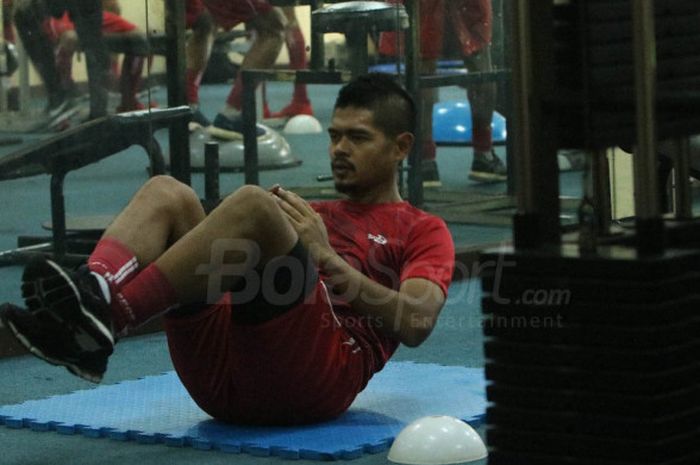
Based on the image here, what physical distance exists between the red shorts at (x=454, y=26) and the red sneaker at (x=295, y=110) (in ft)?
3.02

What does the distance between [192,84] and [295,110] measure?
1.66m

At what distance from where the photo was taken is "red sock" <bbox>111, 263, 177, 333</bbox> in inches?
111

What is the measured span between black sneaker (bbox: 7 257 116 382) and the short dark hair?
0.83 m

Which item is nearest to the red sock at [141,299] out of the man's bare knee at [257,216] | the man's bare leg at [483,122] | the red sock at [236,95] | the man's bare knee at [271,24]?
the man's bare knee at [257,216]

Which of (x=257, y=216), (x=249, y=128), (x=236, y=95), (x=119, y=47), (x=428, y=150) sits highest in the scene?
(x=119, y=47)

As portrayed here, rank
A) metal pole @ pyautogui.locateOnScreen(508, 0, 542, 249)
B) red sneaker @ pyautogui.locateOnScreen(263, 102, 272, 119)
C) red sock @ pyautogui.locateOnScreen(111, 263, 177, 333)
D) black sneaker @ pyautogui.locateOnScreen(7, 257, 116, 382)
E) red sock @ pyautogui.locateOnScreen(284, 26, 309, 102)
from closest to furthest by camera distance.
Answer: metal pole @ pyautogui.locateOnScreen(508, 0, 542, 249) → black sneaker @ pyautogui.locateOnScreen(7, 257, 116, 382) → red sock @ pyautogui.locateOnScreen(111, 263, 177, 333) → red sock @ pyautogui.locateOnScreen(284, 26, 309, 102) → red sneaker @ pyautogui.locateOnScreen(263, 102, 272, 119)

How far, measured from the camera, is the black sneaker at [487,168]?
252 inches

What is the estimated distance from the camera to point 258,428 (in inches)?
124

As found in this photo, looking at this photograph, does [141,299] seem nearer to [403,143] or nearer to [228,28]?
[403,143]

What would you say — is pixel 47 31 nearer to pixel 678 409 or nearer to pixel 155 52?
pixel 155 52

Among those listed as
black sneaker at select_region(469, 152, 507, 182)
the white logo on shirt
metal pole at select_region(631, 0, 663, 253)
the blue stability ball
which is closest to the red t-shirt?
the white logo on shirt

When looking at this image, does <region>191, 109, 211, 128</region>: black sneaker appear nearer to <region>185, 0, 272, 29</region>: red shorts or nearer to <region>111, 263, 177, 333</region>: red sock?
<region>185, 0, 272, 29</region>: red shorts

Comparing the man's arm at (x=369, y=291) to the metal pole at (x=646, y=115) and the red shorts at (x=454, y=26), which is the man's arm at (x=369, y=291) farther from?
the red shorts at (x=454, y=26)

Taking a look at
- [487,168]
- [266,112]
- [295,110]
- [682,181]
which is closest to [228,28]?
[266,112]
